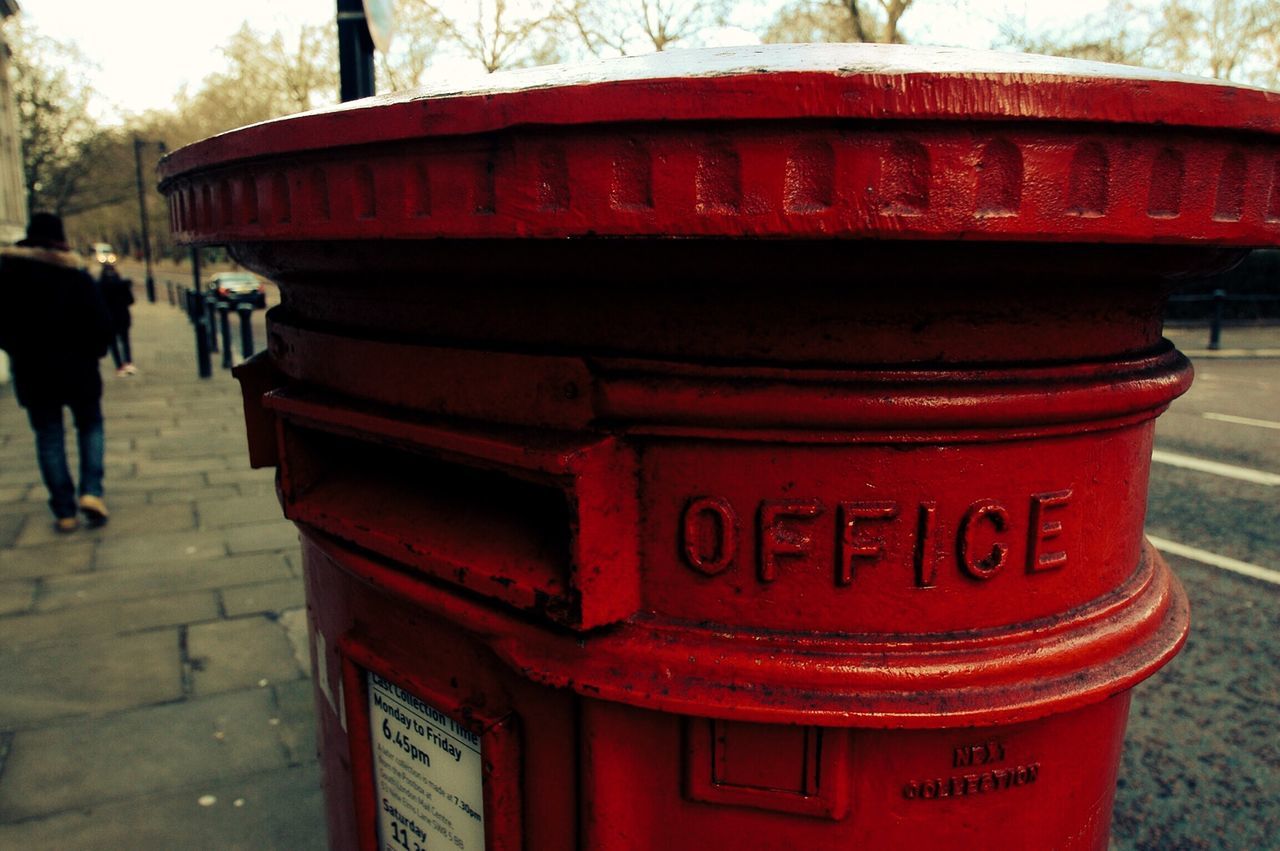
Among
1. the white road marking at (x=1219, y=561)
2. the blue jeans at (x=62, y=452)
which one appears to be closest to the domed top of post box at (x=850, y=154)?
the white road marking at (x=1219, y=561)

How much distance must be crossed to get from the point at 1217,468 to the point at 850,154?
6.56 m

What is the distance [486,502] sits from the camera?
0.97 m

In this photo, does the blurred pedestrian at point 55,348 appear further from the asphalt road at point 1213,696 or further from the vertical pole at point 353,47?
the asphalt road at point 1213,696

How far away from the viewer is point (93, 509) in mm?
4852

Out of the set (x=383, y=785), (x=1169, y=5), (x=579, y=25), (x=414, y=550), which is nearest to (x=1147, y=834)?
(x=383, y=785)

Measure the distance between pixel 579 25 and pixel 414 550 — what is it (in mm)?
24848

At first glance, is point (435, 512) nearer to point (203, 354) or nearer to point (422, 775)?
point (422, 775)

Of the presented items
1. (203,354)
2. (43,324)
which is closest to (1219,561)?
(43,324)

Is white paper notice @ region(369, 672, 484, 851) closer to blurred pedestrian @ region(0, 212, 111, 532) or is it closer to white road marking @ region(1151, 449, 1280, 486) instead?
blurred pedestrian @ region(0, 212, 111, 532)

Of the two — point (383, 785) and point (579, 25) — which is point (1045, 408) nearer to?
point (383, 785)

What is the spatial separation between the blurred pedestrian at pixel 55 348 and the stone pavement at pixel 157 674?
0.24m

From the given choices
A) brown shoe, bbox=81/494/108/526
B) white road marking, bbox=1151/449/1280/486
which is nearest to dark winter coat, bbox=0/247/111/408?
brown shoe, bbox=81/494/108/526

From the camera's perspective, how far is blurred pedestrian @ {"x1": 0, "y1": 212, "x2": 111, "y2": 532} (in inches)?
185

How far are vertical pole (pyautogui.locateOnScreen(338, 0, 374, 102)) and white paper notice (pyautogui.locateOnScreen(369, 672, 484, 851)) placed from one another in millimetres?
2087
